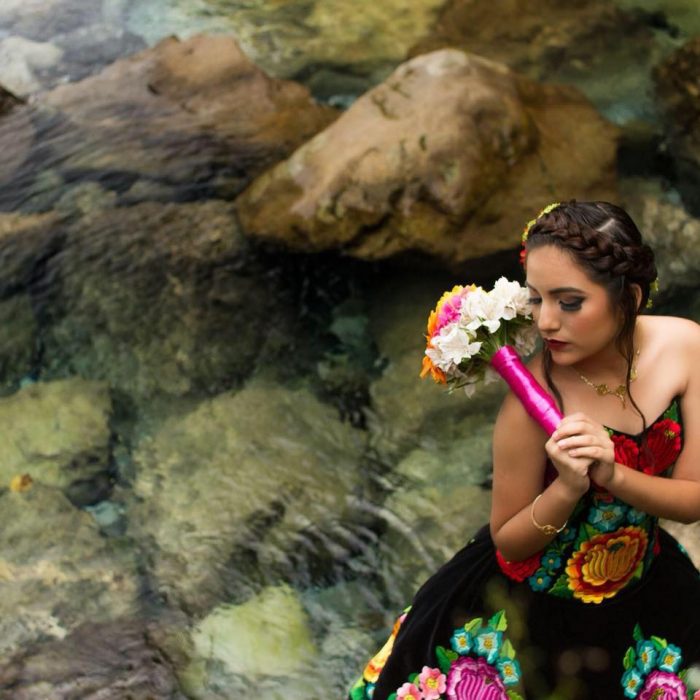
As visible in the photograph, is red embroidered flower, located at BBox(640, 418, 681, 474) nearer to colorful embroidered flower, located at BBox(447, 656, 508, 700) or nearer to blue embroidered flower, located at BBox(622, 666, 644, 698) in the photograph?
blue embroidered flower, located at BBox(622, 666, 644, 698)

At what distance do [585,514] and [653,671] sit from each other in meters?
0.37

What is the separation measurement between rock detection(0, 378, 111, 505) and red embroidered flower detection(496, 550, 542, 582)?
1.97 meters

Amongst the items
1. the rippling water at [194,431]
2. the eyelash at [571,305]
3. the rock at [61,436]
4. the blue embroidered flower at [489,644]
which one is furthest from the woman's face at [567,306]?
the rock at [61,436]

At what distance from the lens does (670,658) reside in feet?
8.04

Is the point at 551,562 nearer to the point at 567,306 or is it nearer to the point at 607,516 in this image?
the point at 607,516

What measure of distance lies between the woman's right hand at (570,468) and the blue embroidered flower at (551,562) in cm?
30

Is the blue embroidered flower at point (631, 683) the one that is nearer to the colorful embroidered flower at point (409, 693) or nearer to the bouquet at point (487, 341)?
the colorful embroidered flower at point (409, 693)

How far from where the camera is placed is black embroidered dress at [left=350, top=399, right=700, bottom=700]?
7.89ft

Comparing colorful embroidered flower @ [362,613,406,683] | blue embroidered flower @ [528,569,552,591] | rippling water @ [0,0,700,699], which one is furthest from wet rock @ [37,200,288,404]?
blue embroidered flower @ [528,569,552,591]

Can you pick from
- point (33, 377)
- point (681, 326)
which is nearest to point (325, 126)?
point (33, 377)

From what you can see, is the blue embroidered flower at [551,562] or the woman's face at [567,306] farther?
the blue embroidered flower at [551,562]

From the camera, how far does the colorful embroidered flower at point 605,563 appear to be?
2.40 metres

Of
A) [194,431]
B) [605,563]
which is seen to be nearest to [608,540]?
[605,563]

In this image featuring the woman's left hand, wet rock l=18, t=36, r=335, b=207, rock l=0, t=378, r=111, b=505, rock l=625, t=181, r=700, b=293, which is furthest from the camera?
wet rock l=18, t=36, r=335, b=207
